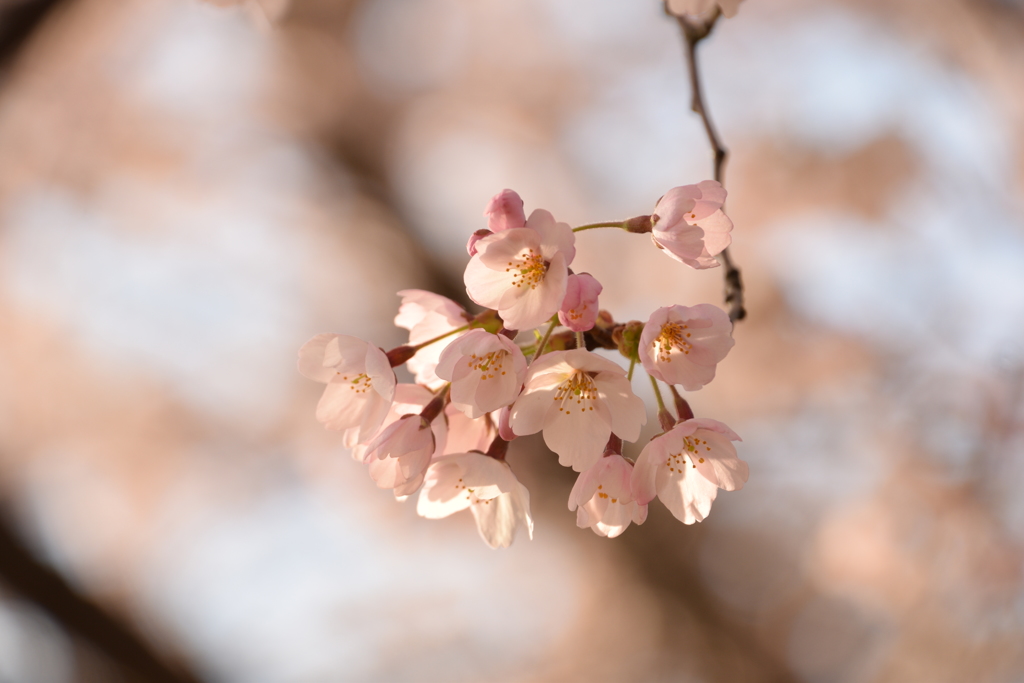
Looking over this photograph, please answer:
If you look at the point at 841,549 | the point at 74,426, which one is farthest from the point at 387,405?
the point at 74,426

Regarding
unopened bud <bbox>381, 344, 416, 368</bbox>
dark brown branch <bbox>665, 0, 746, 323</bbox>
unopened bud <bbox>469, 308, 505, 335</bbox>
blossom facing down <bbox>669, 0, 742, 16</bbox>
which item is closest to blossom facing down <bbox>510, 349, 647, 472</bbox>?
unopened bud <bbox>469, 308, 505, 335</bbox>

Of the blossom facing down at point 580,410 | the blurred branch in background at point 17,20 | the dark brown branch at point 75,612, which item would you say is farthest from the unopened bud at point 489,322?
the dark brown branch at point 75,612

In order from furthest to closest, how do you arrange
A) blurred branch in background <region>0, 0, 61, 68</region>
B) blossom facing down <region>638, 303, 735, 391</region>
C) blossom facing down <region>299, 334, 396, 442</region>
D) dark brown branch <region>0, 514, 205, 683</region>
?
dark brown branch <region>0, 514, 205, 683</region>
blurred branch in background <region>0, 0, 61, 68</region>
blossom facing down <region>299, 334, 396, 442</region>
blossom facing down <region>638, 303, 735, 391</region>

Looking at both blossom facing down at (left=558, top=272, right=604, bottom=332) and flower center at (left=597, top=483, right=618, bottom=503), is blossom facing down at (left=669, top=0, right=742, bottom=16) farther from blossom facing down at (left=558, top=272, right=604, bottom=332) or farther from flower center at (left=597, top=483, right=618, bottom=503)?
flower center at (left=597, top=483, right=618, bottom=503)

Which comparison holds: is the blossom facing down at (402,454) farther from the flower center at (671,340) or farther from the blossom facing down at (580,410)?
the flower center at (671,340)

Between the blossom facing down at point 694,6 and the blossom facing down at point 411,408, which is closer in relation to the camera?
the blossom facing down at point 411,408

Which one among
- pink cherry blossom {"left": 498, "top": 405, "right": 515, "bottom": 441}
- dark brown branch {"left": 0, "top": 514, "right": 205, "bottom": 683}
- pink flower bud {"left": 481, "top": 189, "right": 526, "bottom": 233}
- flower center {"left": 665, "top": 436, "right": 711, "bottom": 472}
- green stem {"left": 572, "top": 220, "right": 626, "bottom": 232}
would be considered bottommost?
dark brown branch {"left": 0, "top": 514, "right": 205, "bottom": 683}

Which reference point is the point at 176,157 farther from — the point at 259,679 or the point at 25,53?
the point at 259,679
